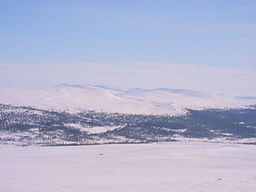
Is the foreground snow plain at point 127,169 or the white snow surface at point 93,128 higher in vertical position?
the white snow surface at point 93,128

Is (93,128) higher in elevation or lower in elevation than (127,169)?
higher

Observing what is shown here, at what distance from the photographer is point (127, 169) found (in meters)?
40.9

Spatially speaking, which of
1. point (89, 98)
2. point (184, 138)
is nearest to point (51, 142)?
Result: point (184, 138)

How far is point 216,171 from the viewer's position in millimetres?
39781

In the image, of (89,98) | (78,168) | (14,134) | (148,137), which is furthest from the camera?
(89,98)

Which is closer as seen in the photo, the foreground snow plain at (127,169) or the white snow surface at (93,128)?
the foreground snow plain at (127,169)

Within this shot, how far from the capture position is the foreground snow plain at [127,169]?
30766 mm

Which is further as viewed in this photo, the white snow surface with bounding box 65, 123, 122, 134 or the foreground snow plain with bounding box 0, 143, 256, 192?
the white snow surface with bounding box 65, 123, 122, 134

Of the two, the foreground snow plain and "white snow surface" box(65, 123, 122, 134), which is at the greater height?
"white snow surface" box(65, 123, 122, 134)

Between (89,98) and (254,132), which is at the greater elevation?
(89,98)

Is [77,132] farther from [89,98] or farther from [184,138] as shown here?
[89,98]

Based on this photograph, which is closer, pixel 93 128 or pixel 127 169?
pixel 127 169

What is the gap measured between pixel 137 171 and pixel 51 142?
36.2 m

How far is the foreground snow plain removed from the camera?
30766mm
